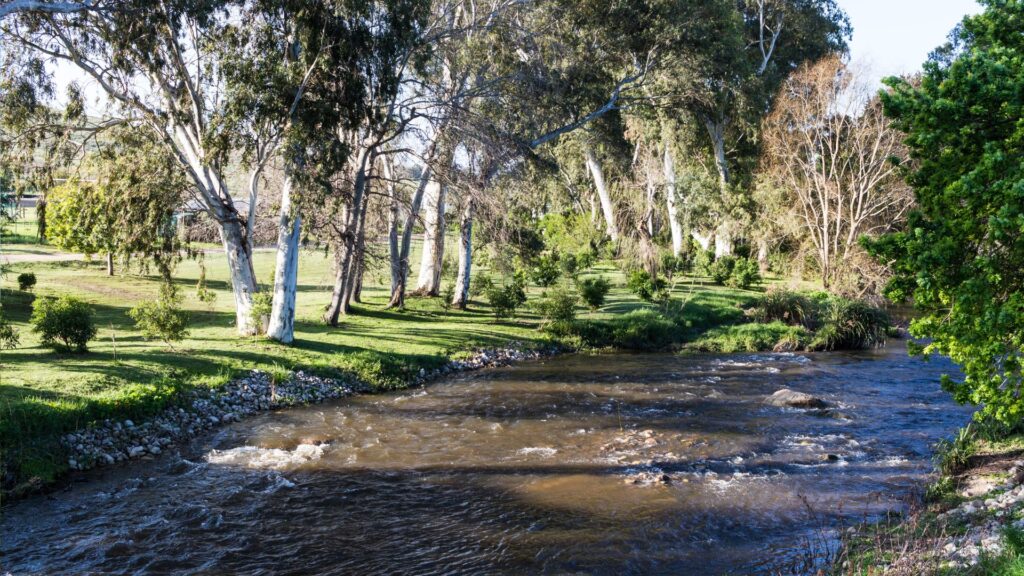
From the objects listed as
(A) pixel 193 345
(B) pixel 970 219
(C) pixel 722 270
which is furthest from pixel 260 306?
(C) pixel 722 270

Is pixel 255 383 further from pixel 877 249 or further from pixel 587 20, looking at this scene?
pixel 587 20

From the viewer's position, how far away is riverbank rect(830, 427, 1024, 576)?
23.3ft

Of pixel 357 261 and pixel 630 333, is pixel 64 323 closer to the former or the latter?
pixel 357 261

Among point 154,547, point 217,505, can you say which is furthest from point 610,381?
point 154,547

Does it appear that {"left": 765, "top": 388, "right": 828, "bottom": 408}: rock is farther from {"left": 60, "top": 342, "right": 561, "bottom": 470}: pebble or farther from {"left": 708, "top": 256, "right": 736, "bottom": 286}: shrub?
{"left": 708, "top": 256, "right": 736, "bottom": 286}: shrub

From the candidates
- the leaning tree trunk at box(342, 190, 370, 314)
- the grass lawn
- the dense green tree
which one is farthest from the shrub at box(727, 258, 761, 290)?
the dense green tree

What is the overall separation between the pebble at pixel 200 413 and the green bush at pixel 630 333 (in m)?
6.59

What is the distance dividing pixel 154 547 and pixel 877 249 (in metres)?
10.4

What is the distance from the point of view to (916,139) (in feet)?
30.0

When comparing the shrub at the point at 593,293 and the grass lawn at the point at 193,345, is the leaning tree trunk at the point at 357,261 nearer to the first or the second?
the grass lawn at the point at 193,345

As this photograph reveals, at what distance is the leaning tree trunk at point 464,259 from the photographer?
26750 millimetres

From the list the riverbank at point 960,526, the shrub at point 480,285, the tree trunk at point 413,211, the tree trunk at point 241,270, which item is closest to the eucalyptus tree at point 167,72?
the tree trunk at point 241,270

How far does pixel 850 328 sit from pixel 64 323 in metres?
24.9

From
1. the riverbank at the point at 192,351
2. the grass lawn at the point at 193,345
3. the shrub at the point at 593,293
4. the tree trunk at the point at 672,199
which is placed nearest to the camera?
the riverbank at the point at 192,351
